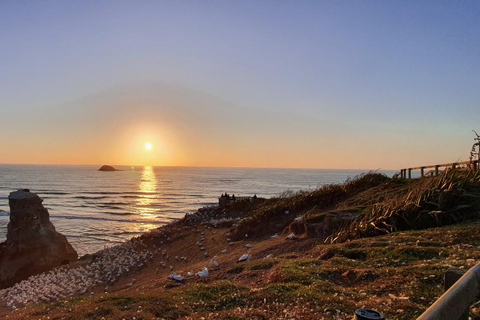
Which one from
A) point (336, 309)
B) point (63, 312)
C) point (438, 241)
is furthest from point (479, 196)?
point (63, 312)

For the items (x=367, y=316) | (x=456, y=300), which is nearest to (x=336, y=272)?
(x=456, y=300)

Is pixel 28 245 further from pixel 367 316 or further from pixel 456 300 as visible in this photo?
pixel 456 300

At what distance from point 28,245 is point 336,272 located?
2115 centimetres

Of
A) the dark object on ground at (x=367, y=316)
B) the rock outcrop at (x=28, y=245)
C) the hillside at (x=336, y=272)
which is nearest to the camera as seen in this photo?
the dark object on ground at (x=367, y=316)

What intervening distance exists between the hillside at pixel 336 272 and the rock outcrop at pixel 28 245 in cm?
876

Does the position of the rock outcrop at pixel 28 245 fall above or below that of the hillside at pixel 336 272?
below

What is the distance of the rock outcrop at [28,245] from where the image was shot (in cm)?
2134

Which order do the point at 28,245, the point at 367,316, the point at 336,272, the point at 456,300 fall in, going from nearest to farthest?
the point at 367,316
the point at 456,300
the point at 336,272
the point at 28,245

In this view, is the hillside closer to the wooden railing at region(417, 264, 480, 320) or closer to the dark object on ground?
the wooden railing at region(417, 264, 480, 320)

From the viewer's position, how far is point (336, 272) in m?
7.39

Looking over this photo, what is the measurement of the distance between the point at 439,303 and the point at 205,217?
23.2m

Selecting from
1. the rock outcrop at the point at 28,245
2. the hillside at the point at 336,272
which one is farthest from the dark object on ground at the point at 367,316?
the rock outcrop at the point at 28,245

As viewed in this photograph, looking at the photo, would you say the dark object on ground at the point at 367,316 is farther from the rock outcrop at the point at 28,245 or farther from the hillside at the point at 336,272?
the rock outcrop at the point at 28,245

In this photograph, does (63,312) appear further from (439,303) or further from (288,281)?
(439,303)
